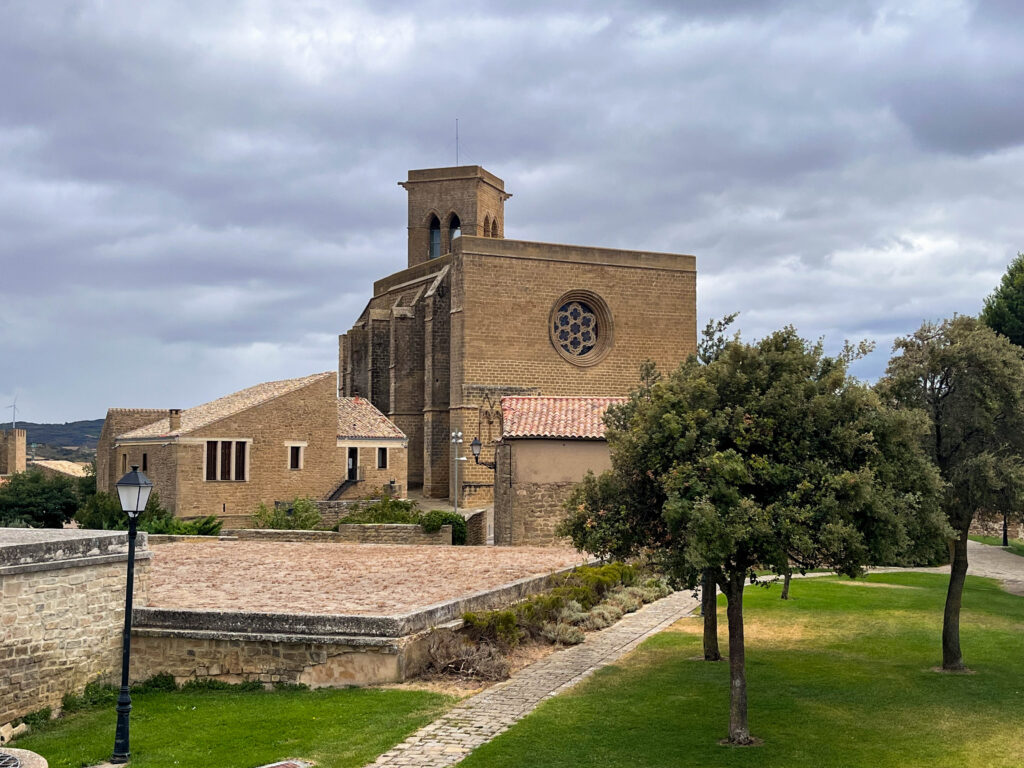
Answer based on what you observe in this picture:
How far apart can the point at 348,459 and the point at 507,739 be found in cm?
2886

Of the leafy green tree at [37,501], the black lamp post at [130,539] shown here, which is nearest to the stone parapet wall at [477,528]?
the leafy green tree at [37,501]

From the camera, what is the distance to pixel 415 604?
1514cm

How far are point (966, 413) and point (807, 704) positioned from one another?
454 centimetres

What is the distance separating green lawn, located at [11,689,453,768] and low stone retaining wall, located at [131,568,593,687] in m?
0.32

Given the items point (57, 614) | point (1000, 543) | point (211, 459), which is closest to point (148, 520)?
point (211, 459)

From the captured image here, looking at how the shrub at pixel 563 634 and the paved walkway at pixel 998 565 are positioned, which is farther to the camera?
the paved walkway at pixel 998 565

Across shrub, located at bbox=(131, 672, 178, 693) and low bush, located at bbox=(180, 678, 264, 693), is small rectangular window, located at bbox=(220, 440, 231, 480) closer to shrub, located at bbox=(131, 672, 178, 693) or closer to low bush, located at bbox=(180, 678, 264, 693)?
shrub, located at bbox=(131, 672, 178, 693)

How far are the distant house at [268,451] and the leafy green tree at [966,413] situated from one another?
26.5m

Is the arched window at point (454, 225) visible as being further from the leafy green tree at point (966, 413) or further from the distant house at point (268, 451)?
the leafy green tree at point (966, 413)

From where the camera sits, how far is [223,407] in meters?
38.8

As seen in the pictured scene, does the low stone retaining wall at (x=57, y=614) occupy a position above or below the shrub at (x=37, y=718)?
above

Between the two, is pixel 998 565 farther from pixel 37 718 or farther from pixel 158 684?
pixel 37 718

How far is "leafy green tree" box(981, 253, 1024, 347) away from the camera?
34844 mm

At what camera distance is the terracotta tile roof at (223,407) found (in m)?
36.0
